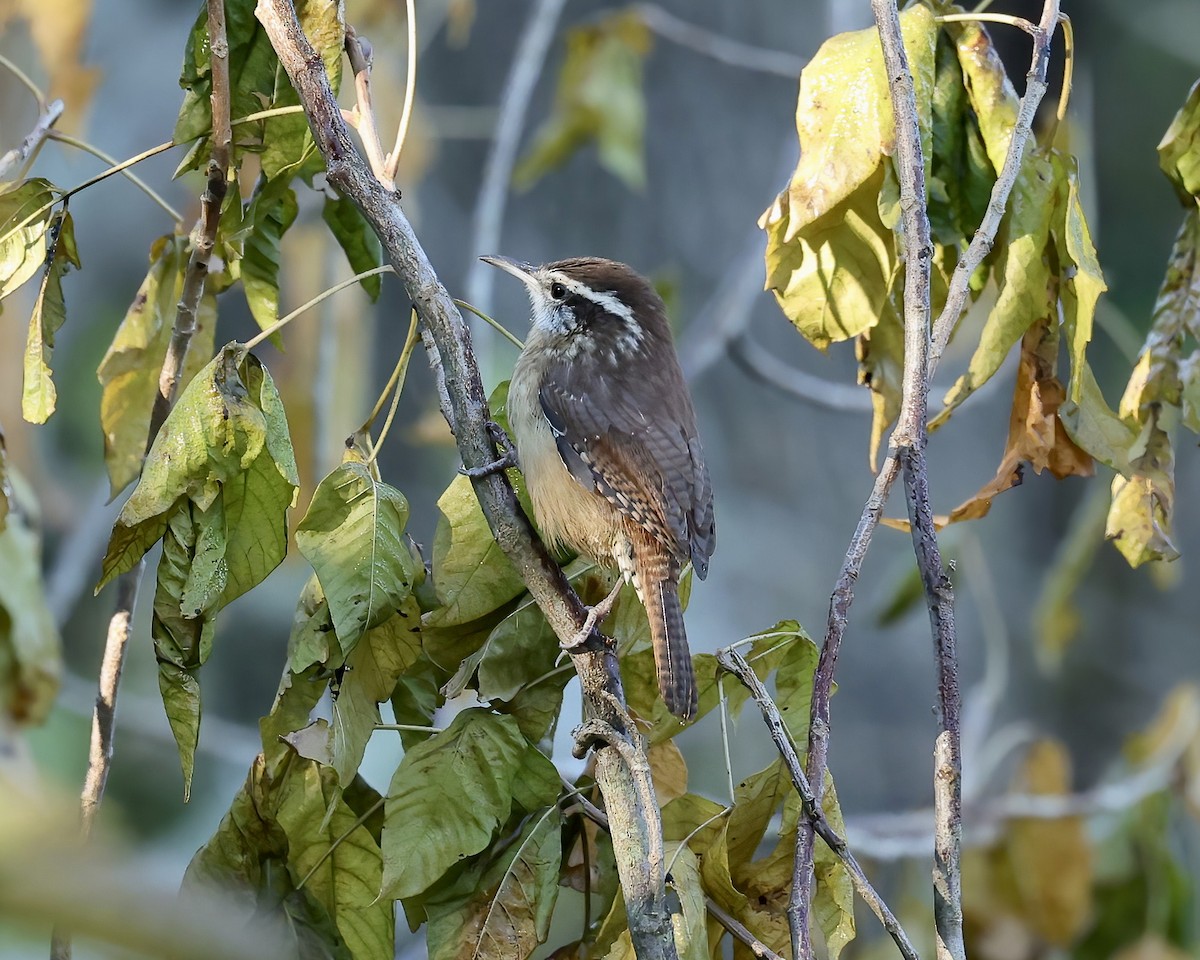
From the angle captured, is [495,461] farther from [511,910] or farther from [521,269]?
[521,269]

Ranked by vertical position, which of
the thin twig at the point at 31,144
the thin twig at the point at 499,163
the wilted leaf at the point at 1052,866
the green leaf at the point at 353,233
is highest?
the thin twig at the point at 499,163

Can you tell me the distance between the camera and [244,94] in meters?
1.95

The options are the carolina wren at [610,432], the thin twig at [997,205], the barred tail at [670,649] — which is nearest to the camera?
the thin twig at [997,205]

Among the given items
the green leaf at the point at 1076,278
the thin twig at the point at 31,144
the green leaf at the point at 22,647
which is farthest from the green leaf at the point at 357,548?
the green leaf at the point at 22,647

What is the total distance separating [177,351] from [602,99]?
2.69m

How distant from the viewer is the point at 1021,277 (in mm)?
1769

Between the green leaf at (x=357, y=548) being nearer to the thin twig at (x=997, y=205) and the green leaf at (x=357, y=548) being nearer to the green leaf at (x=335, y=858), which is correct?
the green leaf at (x=335, y=858)

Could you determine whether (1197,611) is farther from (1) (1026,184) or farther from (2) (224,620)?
(1) (1026,184)

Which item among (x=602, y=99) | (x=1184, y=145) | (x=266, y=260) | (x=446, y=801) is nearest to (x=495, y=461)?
(x=446, y=801)

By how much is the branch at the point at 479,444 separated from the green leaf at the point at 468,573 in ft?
0.39

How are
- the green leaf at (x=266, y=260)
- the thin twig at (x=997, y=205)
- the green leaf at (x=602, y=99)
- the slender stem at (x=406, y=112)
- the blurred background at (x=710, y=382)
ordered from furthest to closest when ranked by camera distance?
the blurred background at (x=710, y=382)
the green leaf at (x=602, y=99)
the green leaf at (x=266, y=260)
the slender stem at (x=406, y=112)
the thin twig at (x=997, y=205)

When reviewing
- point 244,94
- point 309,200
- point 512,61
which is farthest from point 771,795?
point 512,61

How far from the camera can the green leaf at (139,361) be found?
2.08 m

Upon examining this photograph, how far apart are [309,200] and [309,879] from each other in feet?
12.2
